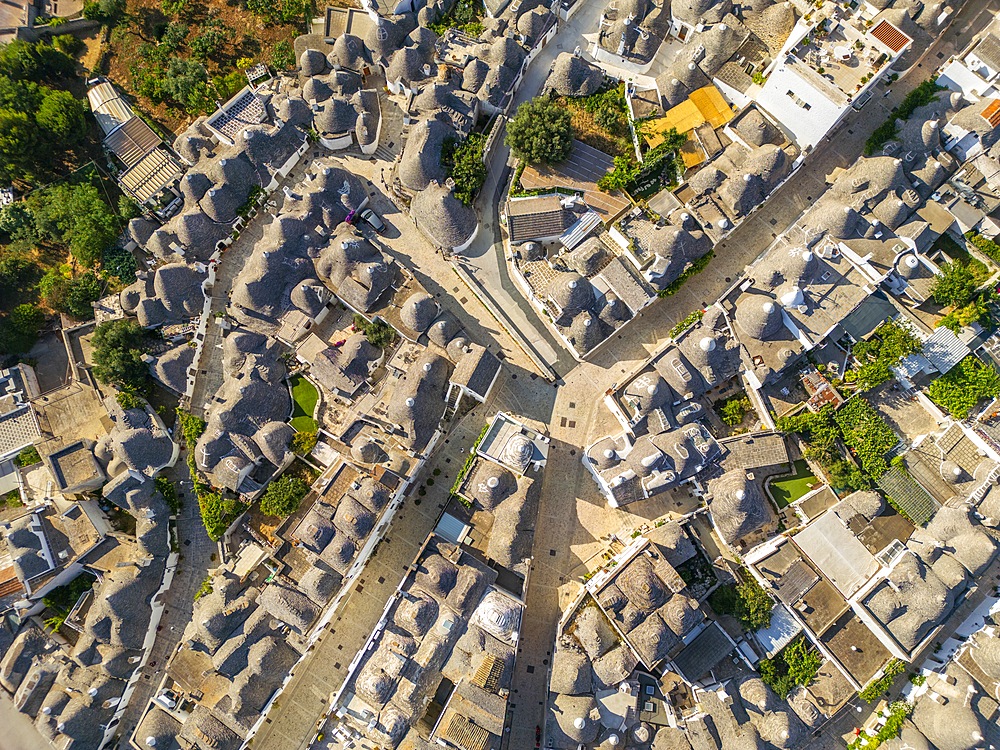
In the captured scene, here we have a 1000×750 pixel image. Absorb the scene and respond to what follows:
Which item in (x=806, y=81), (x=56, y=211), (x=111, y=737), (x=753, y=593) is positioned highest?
(x=806, y=81)

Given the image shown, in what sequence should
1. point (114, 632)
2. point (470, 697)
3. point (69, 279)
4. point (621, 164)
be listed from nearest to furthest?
point (470, 697)
point (114, 632)
point (621, 164)
point (69, 279)

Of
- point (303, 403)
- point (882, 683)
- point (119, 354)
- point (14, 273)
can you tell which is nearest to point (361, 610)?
point (303, 403)

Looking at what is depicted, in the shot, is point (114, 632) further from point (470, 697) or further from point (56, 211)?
point (56, 211)

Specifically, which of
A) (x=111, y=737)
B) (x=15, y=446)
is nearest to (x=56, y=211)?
(x=15, y=446)

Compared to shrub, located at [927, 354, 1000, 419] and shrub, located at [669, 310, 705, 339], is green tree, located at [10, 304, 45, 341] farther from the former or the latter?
shrub, located at [927, 354, 1000, 419]

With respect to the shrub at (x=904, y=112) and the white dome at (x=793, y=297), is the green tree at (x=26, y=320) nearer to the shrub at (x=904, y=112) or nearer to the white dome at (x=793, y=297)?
the white dome at (x=793, y=297)

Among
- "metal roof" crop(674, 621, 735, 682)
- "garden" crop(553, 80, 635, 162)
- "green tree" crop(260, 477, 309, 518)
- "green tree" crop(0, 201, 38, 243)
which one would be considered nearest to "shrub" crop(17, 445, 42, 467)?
"green tree" crop(0, 201, 38, 243)

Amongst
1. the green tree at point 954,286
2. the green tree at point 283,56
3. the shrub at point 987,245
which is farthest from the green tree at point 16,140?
the shrub at point 987,245
